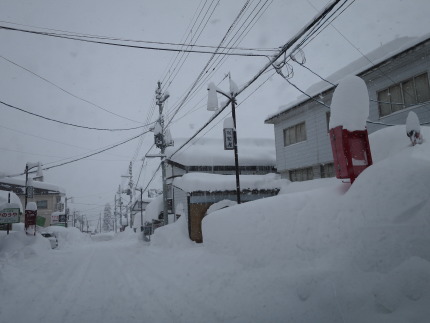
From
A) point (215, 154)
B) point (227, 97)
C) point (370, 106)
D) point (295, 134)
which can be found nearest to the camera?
point (227, 97)

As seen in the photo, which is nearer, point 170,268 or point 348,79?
point 348,79

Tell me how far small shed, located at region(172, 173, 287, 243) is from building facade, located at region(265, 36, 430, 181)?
2.03 m

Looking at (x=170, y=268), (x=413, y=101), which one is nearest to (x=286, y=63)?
(x=413, y=101)

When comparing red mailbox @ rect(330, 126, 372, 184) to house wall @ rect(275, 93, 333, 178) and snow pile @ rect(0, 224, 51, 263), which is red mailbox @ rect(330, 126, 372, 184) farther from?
snow pile @ rect(0, 224, 51, 263)

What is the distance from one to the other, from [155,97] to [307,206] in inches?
693

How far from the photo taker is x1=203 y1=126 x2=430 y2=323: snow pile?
3.44 meters

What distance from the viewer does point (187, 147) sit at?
23453 millimetres

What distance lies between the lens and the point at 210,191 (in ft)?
53.7

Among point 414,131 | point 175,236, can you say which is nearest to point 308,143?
point 175,236

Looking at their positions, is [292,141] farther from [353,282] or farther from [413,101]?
[353,282]

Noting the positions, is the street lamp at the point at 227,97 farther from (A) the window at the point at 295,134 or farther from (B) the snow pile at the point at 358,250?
(A) the window at the point at 295,134

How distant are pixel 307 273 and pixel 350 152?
2729 mm

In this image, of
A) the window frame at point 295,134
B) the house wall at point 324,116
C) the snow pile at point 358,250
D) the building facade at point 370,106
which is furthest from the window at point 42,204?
the snow pile at point 358,250

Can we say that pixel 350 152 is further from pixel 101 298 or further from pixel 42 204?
pixel 42 204
